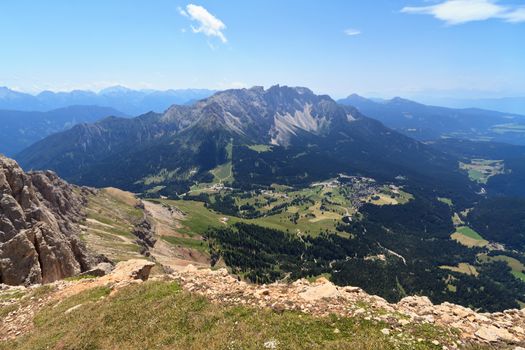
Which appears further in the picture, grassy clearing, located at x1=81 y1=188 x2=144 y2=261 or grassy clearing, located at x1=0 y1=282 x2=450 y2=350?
grassy clearing, located at x1=81 y1=188 x2=144 y2=261

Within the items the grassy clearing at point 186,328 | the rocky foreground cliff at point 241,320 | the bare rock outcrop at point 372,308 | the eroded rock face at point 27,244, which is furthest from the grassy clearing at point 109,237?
the bare rock outcrop at point 372,308

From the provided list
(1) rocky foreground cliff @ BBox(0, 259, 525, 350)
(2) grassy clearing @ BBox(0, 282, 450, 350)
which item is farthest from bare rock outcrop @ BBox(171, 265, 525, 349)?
(2) grassy clearing @ BBox(0, 282, 450, 350)

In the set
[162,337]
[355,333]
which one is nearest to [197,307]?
[162,337]

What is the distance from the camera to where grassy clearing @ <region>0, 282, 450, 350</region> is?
76.5ft

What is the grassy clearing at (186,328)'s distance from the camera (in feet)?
76.5

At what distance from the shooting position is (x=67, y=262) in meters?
61.2

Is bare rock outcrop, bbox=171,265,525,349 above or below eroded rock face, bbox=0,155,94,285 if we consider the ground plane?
above

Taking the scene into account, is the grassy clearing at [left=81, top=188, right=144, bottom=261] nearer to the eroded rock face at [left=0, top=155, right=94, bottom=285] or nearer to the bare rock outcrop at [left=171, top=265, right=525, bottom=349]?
the eroded rock face at [left=0, top=155, right=94, bottom=285]

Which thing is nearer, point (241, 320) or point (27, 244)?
point (241, 320)

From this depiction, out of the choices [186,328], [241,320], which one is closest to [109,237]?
[186,328]

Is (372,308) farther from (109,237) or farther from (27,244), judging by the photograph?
(109,237)

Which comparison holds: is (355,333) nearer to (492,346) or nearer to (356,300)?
(356,300)

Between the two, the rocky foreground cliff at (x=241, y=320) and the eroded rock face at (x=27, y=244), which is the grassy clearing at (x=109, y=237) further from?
the rocky foreground cliff at (x=241, y=320)

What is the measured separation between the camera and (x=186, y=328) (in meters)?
27.2
